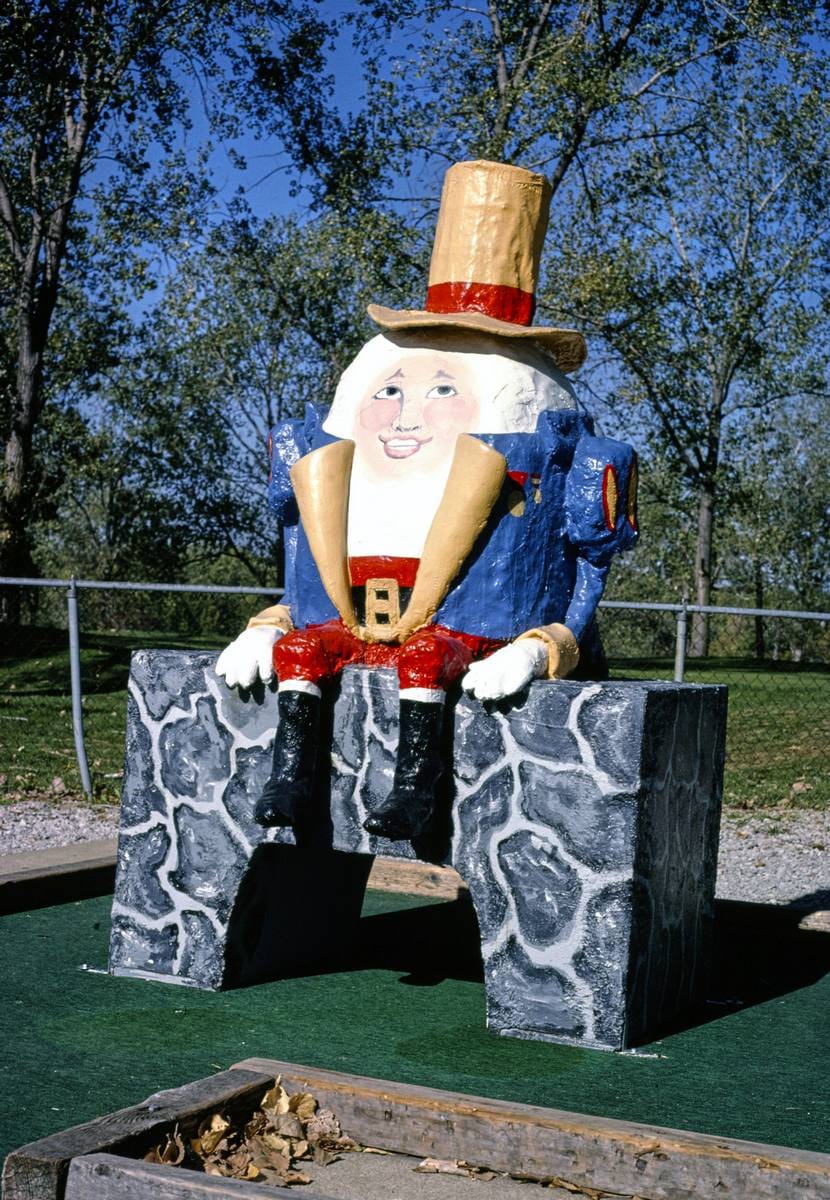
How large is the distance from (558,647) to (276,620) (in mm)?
1101

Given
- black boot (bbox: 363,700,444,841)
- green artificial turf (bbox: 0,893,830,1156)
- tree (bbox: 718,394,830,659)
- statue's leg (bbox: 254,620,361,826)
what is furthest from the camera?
tree (bbox: 718,394,830,659)

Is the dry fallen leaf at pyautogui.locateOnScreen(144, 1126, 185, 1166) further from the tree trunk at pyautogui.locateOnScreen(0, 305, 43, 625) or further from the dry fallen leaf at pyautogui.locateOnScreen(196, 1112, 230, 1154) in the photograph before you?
the tree trunk at pyautogui.locateOnScreen(0, 305, 43, 625)

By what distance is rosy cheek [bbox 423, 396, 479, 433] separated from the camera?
521cm

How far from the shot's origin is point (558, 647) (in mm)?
5039

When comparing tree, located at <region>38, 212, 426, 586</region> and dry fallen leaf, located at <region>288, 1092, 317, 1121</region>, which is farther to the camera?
tree, located at <region>38, 212, 426, 586</region>

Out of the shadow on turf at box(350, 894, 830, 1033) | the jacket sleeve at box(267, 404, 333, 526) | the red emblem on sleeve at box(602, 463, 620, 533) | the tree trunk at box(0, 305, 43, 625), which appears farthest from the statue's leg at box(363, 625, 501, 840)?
the tree trunk at box(0, 305, 43, 625)

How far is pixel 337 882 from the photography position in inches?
238

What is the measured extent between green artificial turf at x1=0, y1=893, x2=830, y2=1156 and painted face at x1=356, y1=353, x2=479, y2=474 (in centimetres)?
187

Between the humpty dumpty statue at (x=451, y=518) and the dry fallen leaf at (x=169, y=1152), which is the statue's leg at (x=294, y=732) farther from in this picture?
the dry fallen leaf at (x=169, y=1152)

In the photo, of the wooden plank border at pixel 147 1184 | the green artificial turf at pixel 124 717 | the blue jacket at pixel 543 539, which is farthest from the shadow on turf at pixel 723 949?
the green artificial turf at pixel 124 717

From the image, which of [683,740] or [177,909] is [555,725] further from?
[177,909]

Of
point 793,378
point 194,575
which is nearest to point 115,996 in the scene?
point 793,378

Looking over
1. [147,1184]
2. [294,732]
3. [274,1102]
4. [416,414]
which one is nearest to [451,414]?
[416,414]

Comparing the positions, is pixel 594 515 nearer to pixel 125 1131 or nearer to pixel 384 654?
pixel 384 654
